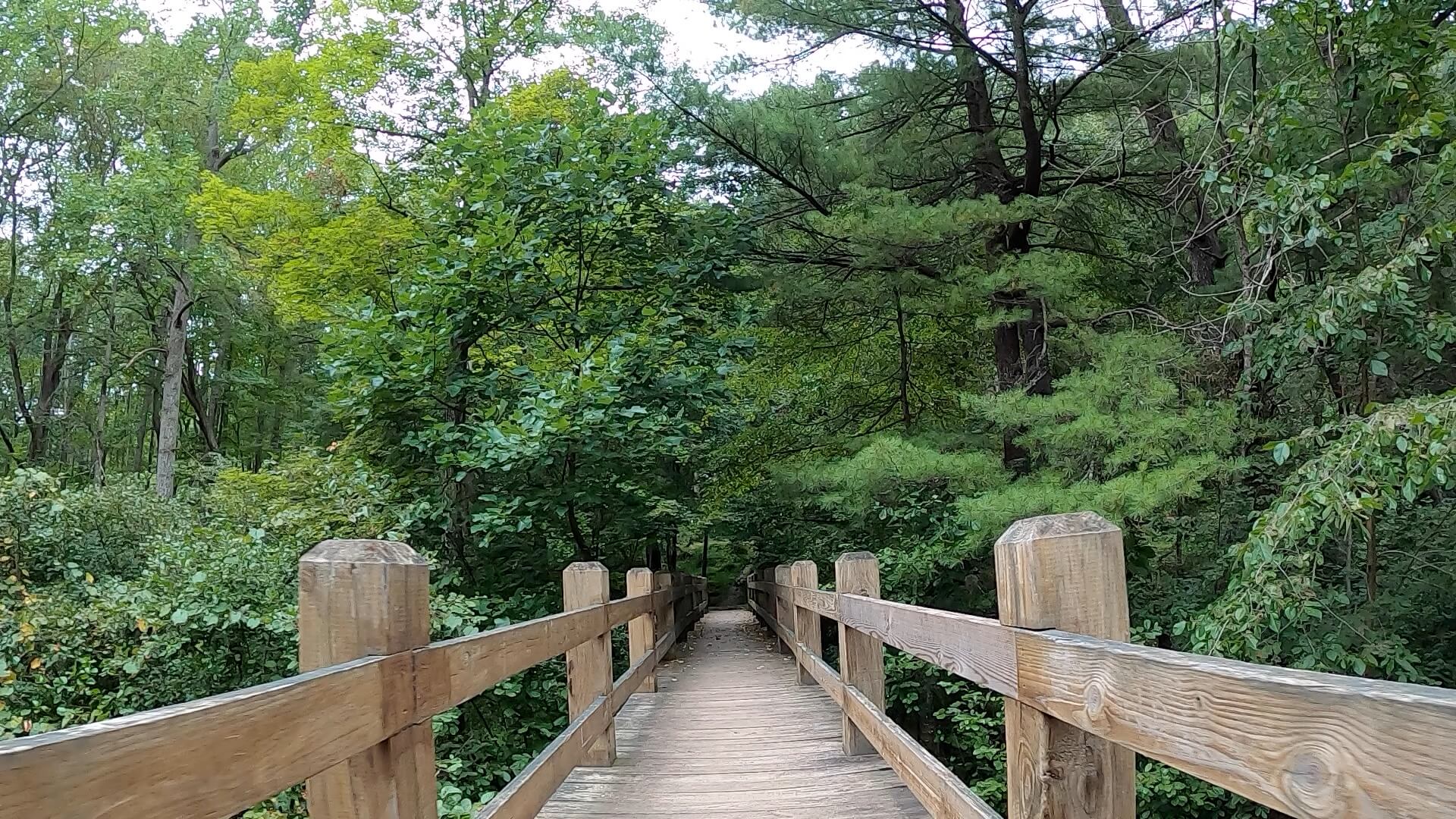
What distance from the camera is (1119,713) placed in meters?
1.38

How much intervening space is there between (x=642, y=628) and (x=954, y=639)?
4.62 meters

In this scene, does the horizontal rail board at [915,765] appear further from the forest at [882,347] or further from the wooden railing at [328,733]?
the forest at [882,347]

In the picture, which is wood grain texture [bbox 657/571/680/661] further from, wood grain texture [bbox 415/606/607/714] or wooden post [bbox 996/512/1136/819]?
wooden post [bbox 996/512/1136/819]

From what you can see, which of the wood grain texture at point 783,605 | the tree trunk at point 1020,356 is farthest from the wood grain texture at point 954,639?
the wood grain texture at point 783,605

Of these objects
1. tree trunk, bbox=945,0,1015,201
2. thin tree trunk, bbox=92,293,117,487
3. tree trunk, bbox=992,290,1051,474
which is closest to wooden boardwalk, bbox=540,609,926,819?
tree trunk, bbox=992,290,1051,474

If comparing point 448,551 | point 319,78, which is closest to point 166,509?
point 448,551

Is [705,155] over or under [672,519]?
over

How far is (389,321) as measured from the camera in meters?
6.97

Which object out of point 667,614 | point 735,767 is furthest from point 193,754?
point 667,614

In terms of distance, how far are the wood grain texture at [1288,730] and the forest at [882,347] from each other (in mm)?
3018

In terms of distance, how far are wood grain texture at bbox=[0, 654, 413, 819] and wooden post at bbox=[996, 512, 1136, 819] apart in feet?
A: 4.17

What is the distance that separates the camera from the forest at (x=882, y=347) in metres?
4.97

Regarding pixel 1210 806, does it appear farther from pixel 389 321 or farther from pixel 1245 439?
pixel 389 321

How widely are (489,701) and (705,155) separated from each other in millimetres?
5474
